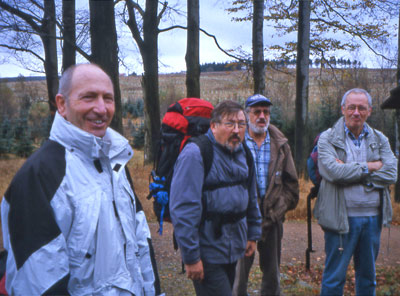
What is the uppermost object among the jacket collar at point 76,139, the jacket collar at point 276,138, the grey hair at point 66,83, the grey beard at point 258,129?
the grey hair at point 66,83

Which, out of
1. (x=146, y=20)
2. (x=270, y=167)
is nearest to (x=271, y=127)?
(x=270, y=167)

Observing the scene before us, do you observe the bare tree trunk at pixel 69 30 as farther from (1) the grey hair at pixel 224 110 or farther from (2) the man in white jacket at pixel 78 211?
(2) the man in white jacket at pixel 78 211

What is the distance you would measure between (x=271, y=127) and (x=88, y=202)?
2526 mm

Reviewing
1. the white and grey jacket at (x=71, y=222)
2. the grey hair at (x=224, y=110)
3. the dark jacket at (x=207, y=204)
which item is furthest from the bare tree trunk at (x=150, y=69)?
the white and grey jacket at (x=71, y=222)

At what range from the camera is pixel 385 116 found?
19359 mm

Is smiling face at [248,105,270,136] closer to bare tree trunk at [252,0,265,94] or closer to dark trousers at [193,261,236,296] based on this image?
dark trousers at [193,261,236,296]

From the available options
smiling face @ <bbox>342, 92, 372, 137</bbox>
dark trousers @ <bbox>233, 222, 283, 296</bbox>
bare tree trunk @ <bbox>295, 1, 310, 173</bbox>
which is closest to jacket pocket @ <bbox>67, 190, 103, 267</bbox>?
dark trousers @ <bbox>233, 222, 283, 296</bbox>

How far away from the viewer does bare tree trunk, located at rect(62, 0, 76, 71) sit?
7.72 meters

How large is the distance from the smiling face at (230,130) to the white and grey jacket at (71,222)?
41.5 inches

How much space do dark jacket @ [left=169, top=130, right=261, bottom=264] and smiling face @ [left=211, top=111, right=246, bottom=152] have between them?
44mm

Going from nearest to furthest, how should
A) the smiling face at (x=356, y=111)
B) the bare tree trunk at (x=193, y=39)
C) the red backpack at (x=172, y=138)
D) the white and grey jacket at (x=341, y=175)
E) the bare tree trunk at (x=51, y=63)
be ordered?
the red backpack at (x=172, y=138)
the white and grey jacket at (x=341, y=175)
the smiling face at (x=356, y=111)
the bare tree trunk at (x=51, y=63)
the bare tree trunk at (x=193, y=39)

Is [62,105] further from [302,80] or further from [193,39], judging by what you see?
[193,39]

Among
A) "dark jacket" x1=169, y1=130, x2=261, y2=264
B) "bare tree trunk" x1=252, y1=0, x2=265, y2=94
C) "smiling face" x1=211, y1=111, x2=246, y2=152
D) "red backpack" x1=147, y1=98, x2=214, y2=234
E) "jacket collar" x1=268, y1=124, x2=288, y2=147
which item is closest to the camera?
"dark jacket" x1=169, y1=130, x2=261, y2=264

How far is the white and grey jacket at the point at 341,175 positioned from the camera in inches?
137
